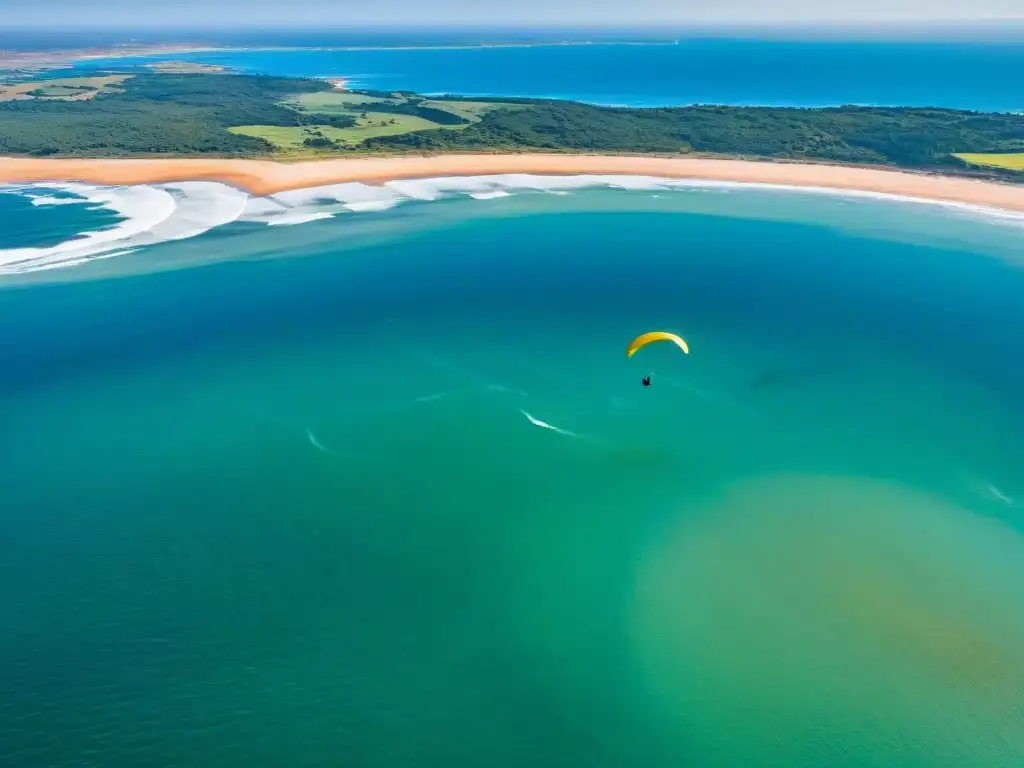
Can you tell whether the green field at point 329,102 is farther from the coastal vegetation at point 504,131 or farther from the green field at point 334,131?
the green field at point 334,131

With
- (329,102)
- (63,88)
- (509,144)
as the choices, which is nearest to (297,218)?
(509,144)

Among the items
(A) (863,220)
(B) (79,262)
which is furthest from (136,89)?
(A) (863,220)

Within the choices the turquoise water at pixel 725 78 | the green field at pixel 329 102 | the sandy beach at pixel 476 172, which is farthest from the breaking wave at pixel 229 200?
the turquoise water at pixel 725 78

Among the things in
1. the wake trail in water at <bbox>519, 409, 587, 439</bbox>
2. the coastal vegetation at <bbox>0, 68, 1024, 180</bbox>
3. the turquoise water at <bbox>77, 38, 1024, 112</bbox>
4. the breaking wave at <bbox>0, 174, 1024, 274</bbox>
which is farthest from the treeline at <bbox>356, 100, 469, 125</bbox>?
the wake trail in water at <bbox>519, 409, 587, 439</bbox>

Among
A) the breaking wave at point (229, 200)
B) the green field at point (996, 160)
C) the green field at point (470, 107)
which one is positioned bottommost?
the breaking wave at point (229, 200)

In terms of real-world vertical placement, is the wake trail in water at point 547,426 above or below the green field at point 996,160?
below

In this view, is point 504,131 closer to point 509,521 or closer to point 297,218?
point 297,218
